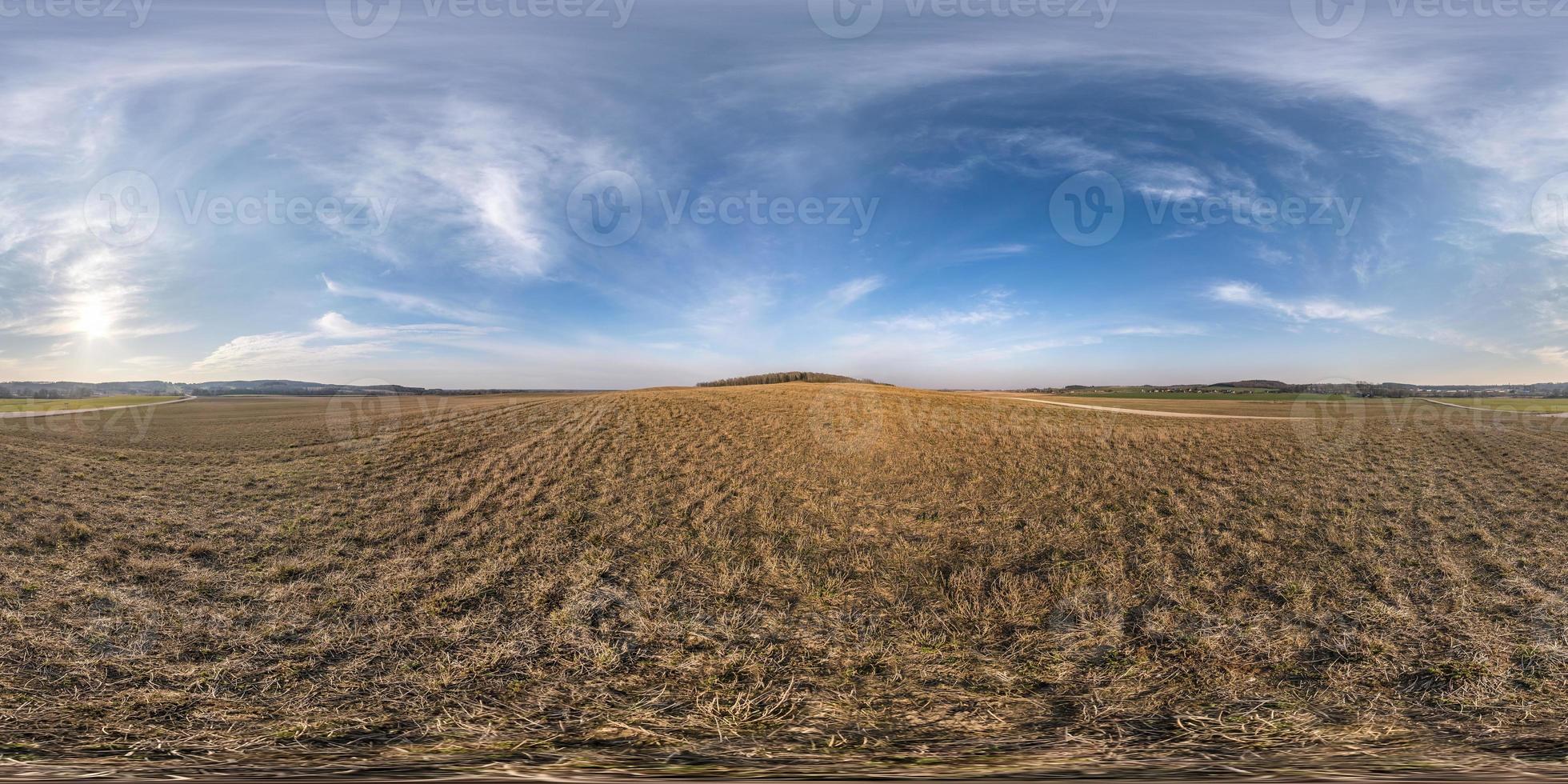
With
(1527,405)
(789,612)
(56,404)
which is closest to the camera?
(789,612)

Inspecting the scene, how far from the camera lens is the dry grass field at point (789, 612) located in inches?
113

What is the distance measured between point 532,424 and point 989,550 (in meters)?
12.4

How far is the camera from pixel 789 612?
5023mm

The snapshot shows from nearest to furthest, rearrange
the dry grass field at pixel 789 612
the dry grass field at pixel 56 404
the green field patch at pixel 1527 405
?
the dry grass field at pixel 789 612 < the green field patch at pixel 1527 405 < the dry grass field at pixel 56 404

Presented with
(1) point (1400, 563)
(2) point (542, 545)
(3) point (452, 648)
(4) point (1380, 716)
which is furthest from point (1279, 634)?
(2) point (542, 545)

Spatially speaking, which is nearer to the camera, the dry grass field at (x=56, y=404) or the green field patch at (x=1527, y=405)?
the green field patch at (x=1527, y=405)

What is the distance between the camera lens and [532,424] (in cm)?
1465

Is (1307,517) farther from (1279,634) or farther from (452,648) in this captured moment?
(452,648)

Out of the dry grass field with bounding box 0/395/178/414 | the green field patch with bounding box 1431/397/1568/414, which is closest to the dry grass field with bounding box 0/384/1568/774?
the green field patch with bounding box 1431/397/1568/414

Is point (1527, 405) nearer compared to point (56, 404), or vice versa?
point (1527, 405)

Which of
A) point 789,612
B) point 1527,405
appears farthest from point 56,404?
point 1527,405

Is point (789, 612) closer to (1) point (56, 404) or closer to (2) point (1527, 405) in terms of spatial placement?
(2) point (1527, 405)

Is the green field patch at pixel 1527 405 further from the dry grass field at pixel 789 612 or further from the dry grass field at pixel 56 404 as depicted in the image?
the dry grass field at pixel 56 404

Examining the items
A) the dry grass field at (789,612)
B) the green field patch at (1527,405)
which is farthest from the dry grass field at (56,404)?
the green field patch at (1527,405)
